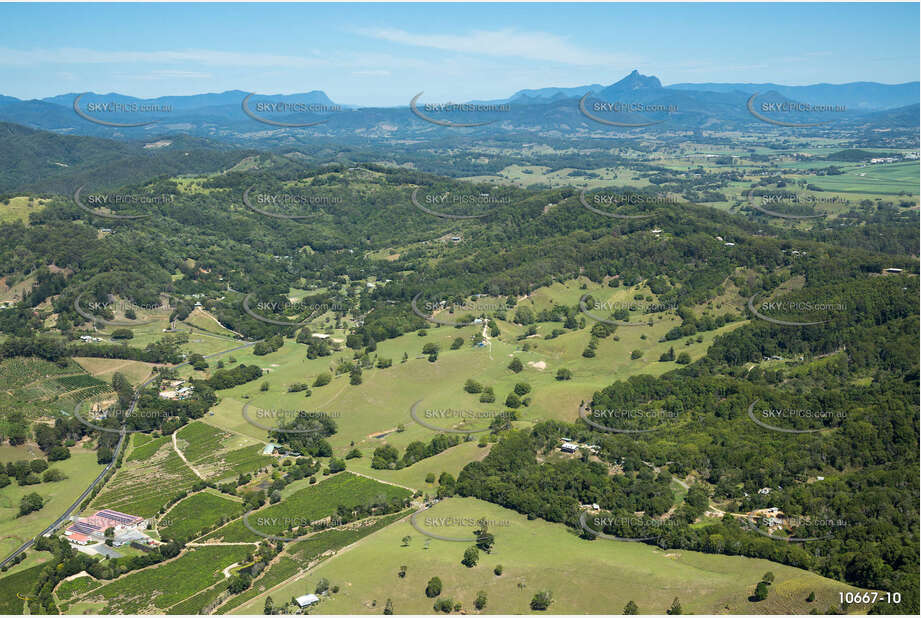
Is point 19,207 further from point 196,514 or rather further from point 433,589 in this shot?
point 433,589

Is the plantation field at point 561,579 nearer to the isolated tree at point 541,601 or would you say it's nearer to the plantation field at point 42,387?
the isolated tree at point 541,601

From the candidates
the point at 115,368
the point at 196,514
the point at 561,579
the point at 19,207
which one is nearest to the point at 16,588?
the point at 196,514

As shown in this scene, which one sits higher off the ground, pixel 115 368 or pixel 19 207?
pixel 19 207

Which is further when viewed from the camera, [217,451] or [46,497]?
[217,451]

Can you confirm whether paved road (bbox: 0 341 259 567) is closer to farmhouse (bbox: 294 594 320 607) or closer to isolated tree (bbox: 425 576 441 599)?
farmhouse (bbox: 294 594 320 607)

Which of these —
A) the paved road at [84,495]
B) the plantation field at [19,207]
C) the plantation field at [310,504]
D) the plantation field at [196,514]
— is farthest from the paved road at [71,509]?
the plantation field at [19,207]

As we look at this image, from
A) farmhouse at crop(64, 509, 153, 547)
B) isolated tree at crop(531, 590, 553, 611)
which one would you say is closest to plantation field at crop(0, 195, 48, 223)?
farmhouse at crop(64, 509, 153, 547)

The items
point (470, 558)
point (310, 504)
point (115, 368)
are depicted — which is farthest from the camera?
point (115, 368)
